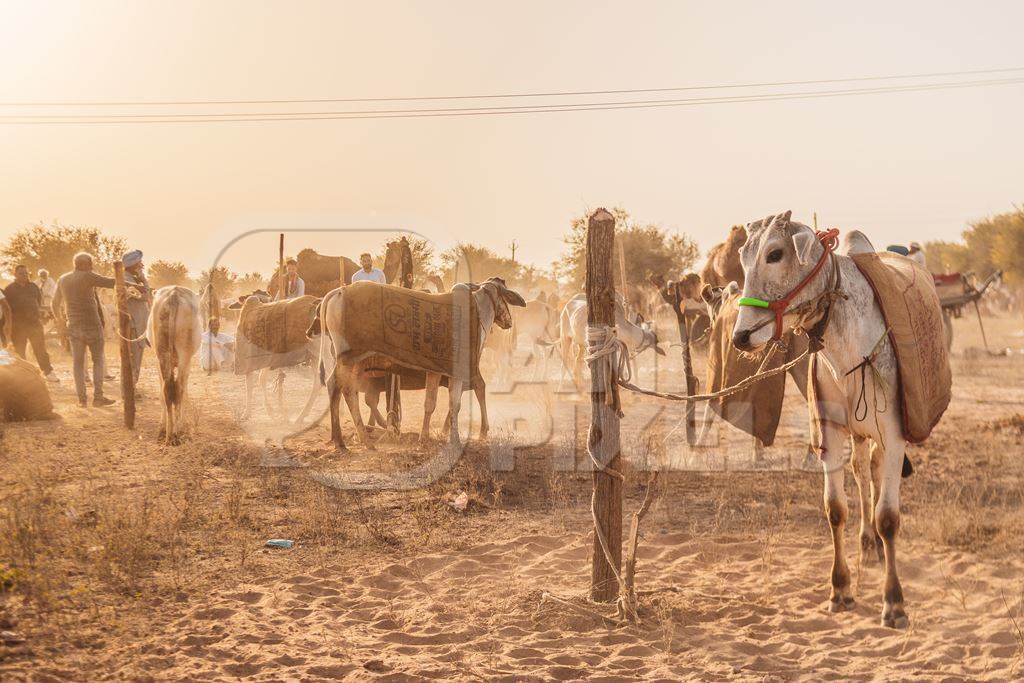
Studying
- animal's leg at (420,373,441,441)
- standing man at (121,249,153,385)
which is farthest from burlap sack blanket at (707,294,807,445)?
standing man at (121,249,153,385)

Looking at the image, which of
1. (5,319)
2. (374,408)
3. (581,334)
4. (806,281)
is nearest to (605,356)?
(806,281)

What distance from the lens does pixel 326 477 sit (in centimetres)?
900

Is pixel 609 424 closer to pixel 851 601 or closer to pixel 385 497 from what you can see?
pixel 851 601

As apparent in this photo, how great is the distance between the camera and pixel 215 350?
20188 millimetres

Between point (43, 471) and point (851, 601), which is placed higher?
point (43, 471)

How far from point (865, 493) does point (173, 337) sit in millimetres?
8077

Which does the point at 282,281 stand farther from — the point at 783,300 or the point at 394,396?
the point at 783,300

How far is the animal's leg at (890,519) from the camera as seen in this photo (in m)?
5.26

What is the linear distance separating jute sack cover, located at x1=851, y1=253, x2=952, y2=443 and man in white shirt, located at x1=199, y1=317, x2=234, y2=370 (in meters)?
16.2

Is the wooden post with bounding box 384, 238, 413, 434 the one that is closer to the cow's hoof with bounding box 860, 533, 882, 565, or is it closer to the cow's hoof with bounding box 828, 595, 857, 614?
the cow's hoof with bounding box 860, 533, 882, 565

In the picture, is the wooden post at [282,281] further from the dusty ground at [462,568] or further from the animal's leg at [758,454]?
the animal's leg at [758,454]

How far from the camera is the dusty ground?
4820mm

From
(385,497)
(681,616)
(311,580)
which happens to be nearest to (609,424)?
(681,616)

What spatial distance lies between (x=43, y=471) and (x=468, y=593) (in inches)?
209
